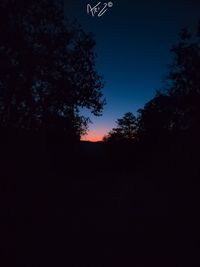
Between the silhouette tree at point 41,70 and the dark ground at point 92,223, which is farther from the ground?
the silhouette tree at point 41,70

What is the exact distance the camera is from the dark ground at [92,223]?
732 centimetres

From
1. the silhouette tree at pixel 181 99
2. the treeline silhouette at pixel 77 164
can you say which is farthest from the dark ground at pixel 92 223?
the silhouette tree at pixel 181 99

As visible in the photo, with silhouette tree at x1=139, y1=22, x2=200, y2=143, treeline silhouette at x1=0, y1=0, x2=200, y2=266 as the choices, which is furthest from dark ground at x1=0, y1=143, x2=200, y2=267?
silhouette tree at x1=139, y1=22, x2=200, y2=143

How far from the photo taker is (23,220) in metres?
9.94

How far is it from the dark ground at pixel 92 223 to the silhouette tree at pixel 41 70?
502 centimetres

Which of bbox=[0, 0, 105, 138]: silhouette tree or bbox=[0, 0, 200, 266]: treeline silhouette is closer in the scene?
bbox=[0, 0, 200, 266]: treeline silhouette

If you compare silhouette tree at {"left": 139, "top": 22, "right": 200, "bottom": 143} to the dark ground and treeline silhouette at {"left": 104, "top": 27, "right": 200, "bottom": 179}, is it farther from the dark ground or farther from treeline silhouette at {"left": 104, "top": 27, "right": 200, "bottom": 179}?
the dark ground

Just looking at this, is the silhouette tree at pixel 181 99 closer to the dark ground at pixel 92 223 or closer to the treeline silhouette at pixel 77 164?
the treeline silhouette at pixel 77 164

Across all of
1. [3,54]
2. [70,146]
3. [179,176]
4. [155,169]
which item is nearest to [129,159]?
[155,169]

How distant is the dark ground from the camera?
7.32m

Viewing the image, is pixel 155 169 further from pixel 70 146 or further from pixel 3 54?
pixel 3 54

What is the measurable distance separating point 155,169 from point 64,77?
1129cm

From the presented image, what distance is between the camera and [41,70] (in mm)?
23875

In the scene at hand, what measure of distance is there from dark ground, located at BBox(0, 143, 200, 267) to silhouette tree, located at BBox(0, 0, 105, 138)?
5018 mm
